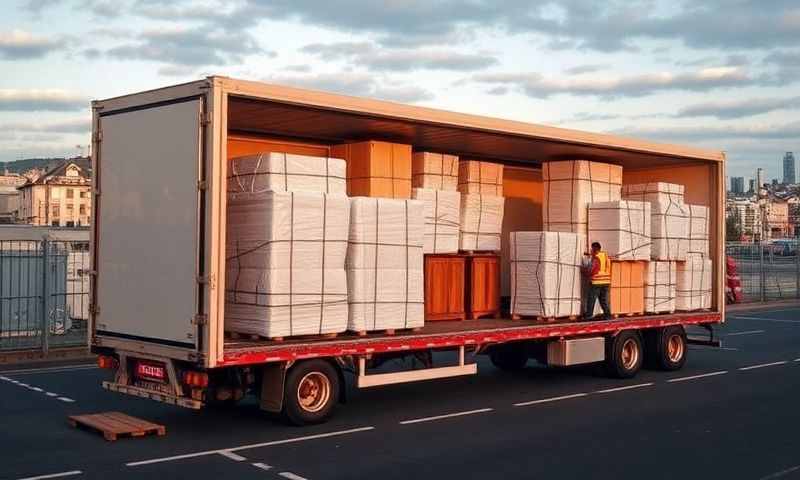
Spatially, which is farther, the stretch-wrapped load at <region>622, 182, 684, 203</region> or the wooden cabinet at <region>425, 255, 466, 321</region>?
the stretch-wrapped load at <region>622, 182, 684, 203</region>

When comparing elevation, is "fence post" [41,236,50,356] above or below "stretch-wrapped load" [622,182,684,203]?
below

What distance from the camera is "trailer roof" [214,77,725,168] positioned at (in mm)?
9961

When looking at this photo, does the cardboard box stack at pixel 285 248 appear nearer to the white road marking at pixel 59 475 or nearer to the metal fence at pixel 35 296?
the white road marking at pixel 59 475

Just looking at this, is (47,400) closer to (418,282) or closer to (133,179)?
(133,179)

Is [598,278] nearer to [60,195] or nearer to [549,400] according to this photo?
[549,400]

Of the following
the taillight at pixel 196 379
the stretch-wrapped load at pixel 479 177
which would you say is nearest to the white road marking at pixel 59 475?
the taillight at pixel 196 379

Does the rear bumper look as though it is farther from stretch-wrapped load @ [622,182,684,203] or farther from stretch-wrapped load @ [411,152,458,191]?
stretch-wrapped load @ [622,182,684,203]

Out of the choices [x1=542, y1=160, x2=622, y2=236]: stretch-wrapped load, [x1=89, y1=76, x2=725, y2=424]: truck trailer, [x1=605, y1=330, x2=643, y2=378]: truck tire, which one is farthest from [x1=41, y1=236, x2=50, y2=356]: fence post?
[x1=605, y1=330, x2=643, y2=378]: truck tire

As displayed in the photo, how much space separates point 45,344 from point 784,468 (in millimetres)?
12651

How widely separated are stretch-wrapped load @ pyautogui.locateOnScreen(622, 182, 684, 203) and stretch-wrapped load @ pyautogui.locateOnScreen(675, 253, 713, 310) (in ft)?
3.46

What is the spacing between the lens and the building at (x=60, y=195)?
3103 inches

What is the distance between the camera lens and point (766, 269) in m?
33.7

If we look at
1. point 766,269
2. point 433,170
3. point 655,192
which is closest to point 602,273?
point 655,192

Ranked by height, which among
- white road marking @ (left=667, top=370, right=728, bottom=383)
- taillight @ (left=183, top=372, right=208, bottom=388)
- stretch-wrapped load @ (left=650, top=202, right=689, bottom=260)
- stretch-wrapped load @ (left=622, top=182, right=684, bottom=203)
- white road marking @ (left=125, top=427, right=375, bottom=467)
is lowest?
white road marking @ (left=125, top=427, right=375, bottom=467)
